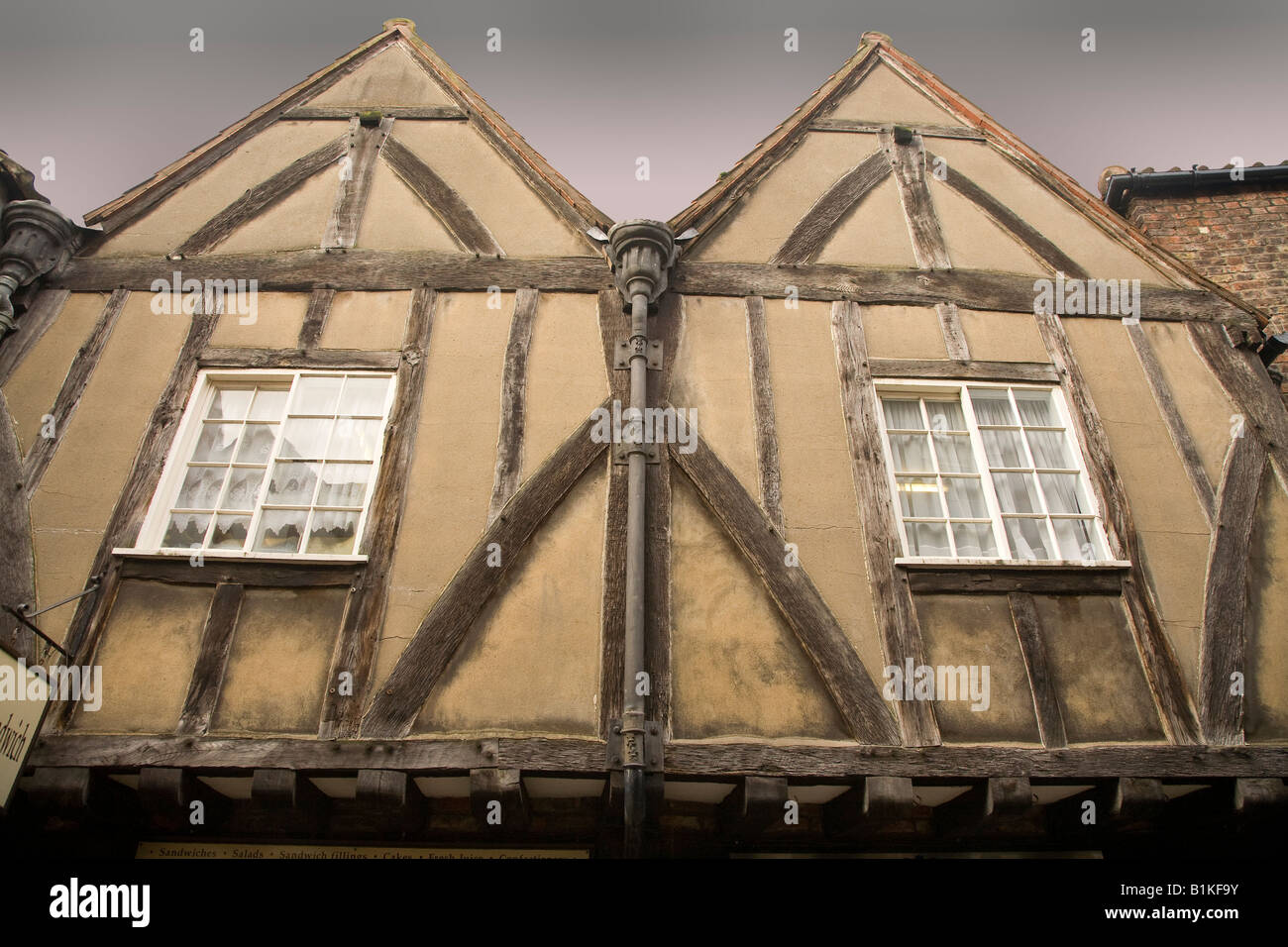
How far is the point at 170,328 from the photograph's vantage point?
648 cm

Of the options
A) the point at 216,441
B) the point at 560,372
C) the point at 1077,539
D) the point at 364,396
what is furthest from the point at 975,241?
the point at 216,441

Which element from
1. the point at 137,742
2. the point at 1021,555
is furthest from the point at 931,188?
the point at 137,742

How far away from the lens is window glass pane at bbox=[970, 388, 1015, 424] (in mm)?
6297

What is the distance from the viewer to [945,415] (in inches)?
249

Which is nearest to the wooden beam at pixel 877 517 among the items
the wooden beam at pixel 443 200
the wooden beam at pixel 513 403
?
the wooden beam at pixel 513 403

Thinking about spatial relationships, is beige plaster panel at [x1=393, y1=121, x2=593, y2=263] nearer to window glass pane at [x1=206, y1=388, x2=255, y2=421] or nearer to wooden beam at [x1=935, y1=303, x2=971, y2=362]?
window glass pane at [x1=206, y1=388, x2=255, y2=421]

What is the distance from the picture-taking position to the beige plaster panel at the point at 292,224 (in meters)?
7.02

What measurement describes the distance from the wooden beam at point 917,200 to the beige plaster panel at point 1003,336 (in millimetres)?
567

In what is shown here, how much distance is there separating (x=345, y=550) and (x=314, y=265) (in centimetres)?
261

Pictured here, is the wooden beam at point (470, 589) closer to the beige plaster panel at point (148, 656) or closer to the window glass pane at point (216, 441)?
the beige plaster panel at point (148, 656)

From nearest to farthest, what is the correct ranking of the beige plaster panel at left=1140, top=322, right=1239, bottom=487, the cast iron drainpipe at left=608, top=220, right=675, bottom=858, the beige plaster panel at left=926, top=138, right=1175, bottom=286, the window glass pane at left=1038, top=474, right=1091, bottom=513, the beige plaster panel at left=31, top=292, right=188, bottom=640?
the cast iron drainpipe at left=608, top=220, right=675, bottom=858
the beige plaster panel at left=31, top=292, right=188, bottom=640
the window glass pane at left=1038, top=474, right=1091, bottom=513
the beige plaster panel at left=1140, top=322, right=1239, bottom=487
the beige plaster panel at left=926, top=138, right=1175, bottom=286

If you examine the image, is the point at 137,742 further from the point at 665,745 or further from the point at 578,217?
the point at 578,217

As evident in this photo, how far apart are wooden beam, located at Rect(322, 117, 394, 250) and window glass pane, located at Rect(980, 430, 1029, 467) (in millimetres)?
5195

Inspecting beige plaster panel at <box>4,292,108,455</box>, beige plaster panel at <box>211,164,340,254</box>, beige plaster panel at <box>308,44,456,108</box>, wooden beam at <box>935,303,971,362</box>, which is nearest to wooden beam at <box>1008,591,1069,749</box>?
wooden beam at <box>935,303,971,362</box>
